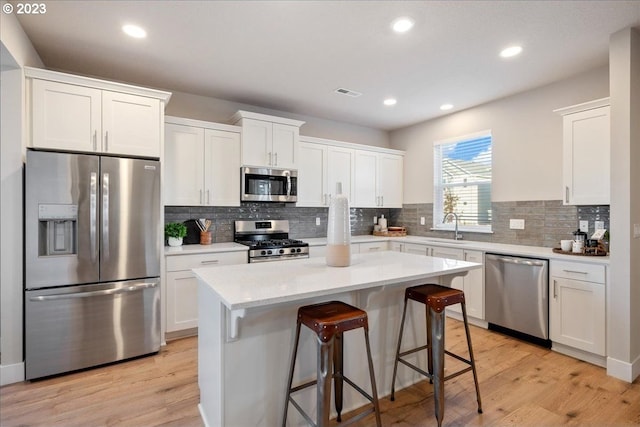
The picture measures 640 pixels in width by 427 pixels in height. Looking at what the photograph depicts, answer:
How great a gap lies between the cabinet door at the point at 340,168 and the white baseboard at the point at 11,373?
351cm

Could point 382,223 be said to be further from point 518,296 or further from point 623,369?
point 623,369

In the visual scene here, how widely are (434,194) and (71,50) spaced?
4.49 metres

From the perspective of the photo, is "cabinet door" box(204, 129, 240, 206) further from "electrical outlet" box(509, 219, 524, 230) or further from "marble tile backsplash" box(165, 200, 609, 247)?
"electrical outlet" box(509, 219, 524, 230)

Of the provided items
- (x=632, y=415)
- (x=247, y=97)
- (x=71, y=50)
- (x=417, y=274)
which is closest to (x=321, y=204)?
(x=247, y=97)

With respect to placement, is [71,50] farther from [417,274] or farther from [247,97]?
[417,274]

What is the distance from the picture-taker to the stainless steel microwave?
3922mm

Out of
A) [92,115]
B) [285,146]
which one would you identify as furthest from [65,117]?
[285,146]

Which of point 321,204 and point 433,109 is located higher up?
point 433,109

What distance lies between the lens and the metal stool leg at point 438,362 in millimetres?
1933

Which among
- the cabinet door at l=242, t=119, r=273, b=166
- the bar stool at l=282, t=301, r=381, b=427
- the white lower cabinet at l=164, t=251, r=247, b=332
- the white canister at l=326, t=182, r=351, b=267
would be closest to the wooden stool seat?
the bar stool at l=282, t=301, r=381, b=427

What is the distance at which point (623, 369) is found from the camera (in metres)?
2.53

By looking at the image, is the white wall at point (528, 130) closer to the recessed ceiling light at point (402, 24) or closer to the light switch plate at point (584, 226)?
the light switch plate at point (584, 226)

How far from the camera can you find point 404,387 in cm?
241

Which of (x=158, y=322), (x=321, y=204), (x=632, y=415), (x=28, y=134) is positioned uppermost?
(x=28, y=134)
